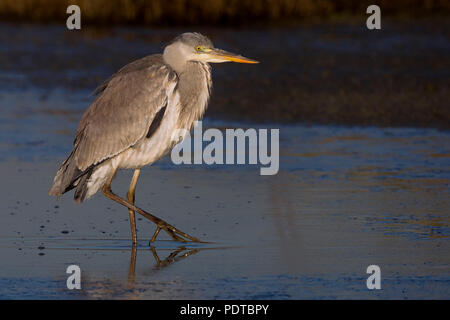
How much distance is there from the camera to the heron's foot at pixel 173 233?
26.6 ft

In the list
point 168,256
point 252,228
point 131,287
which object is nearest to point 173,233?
point 168,256

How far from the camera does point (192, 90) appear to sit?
8.63 m

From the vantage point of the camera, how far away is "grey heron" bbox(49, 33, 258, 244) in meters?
8.51

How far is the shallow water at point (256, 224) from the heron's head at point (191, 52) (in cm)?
124

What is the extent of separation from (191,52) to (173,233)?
145 centimetres

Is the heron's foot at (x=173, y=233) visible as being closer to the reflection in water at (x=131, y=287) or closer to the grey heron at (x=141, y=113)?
the grey heron at (x=141, y=113)

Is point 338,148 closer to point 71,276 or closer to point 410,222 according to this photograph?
point 410,222

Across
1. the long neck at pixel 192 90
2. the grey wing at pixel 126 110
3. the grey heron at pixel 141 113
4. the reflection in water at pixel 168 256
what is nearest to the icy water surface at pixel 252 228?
the reflection in water at pixel 168 256

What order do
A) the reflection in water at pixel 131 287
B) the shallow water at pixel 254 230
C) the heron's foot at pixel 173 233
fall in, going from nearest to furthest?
1. the reflection in water at pixel 131 287
2. the shallow water at pixel 254 230
3. the heron's foot at pixel 173 233

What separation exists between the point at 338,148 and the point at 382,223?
3.27 metres

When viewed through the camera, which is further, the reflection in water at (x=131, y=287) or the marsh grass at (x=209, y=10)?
the marsh grass at (x=209, y=10)

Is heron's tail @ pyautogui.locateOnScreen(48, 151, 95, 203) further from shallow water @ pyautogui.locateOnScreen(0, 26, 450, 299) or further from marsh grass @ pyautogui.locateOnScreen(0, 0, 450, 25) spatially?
marsh grass @ pyautogui.locateOnScreen(0, 0, 450, 25)

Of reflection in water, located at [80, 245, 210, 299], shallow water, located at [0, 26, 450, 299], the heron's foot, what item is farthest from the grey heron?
reflection in water, located at [80, 245, 210, 299]

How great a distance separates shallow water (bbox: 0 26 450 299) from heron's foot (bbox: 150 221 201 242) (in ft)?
0.23
